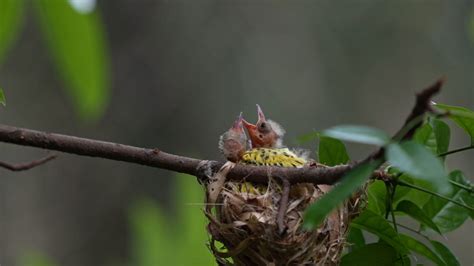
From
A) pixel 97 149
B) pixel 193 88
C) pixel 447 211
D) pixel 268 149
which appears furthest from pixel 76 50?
pixel 193 88

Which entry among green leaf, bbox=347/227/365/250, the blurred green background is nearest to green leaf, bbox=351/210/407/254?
green leaf, bbox=347/227/365/250

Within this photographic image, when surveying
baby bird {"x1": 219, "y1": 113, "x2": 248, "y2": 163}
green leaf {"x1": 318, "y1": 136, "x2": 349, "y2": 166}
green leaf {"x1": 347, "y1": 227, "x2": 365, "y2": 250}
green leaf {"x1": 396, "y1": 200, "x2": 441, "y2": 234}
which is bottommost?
green leaf {"x1": 347, "y1": 227, "x2": 365, "y2": 250}

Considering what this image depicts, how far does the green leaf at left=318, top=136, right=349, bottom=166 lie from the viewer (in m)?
1.48

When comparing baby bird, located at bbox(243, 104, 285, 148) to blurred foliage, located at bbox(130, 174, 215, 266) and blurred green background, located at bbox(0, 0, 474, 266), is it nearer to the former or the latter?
blurred foliage, located at bbox(130, 174, 215, 266)

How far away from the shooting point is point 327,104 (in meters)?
5.98

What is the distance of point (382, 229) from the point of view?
134 cm

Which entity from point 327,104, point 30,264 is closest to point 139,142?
point 327,104

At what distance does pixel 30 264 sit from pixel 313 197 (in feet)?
2.56

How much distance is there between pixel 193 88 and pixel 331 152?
4493 mm

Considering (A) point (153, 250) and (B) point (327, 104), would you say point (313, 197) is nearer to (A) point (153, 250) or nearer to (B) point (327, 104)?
(A) point (153, 250)

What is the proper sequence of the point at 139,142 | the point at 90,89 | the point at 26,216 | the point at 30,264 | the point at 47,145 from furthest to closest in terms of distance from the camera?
the point at 139,142, the point at 26,216, the point at 30,264, the point at 47,145, the point at 90,89

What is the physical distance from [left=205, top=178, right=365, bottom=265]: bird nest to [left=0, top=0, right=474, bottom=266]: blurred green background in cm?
368

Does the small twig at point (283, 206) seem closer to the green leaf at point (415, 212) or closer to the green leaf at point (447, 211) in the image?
the green leaf at point (415, 212)

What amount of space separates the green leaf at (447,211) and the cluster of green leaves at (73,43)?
726 mm
